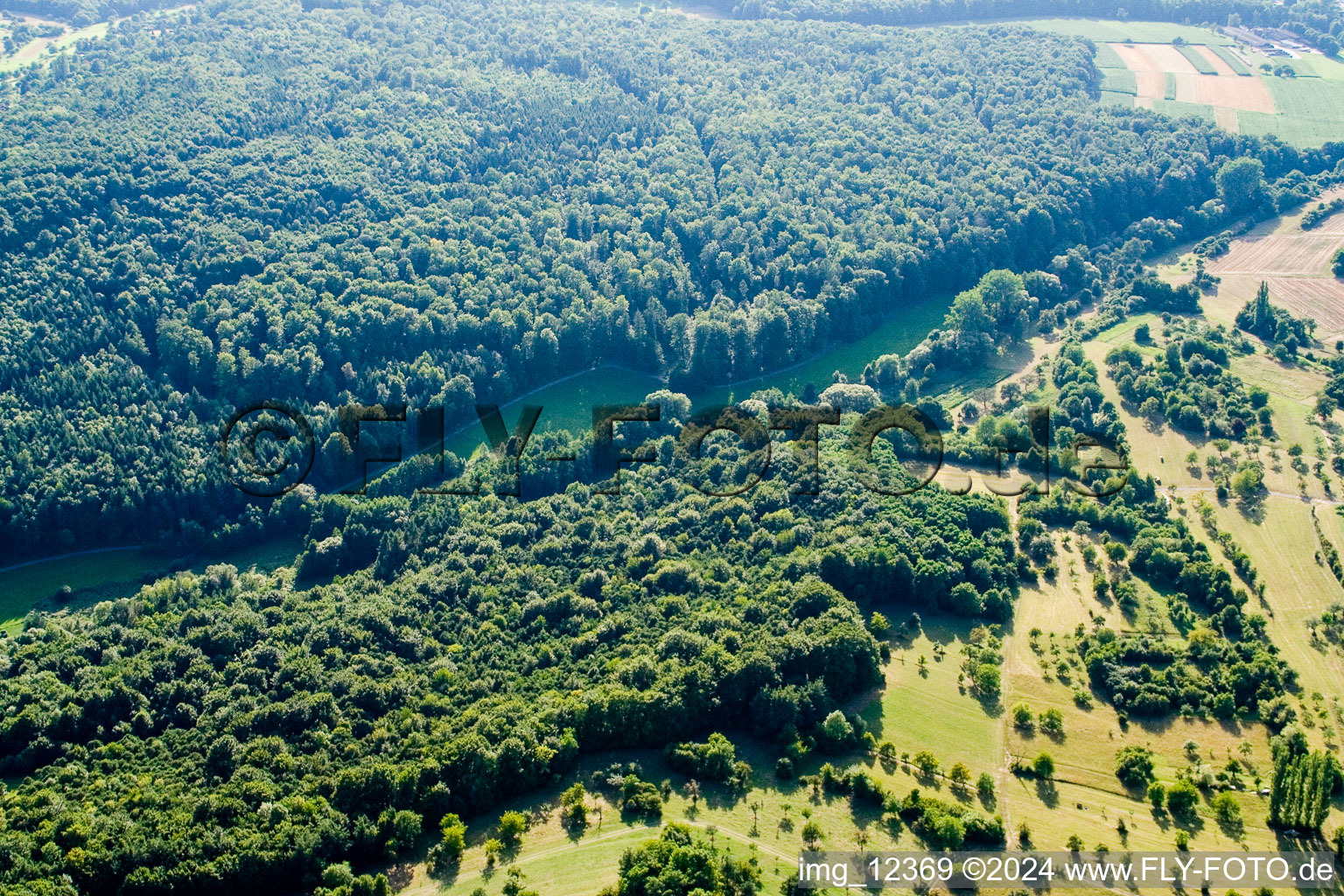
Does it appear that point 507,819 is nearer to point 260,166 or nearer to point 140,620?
point 140,620

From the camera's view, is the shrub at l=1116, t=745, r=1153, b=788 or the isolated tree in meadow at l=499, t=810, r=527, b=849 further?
the shrub at l=1116, t=745, r=1153, b=788

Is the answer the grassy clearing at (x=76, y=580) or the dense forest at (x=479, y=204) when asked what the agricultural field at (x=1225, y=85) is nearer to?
the dense forest at (x=479, y=204)

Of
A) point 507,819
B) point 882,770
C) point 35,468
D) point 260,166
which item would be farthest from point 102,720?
point 260,166

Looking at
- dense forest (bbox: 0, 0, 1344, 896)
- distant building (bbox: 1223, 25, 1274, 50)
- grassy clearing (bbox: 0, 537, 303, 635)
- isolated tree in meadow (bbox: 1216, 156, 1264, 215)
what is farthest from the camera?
distant building (bbox: 1223, 25, 1274, 50)

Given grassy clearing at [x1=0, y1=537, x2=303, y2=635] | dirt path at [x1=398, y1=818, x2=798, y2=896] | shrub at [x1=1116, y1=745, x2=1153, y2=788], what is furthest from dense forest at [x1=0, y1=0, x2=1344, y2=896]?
shrub at [x1=1116, y1=745, x2=1153, y2=788]

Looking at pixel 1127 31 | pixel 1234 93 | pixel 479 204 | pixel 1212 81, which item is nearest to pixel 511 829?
pixel 479 204

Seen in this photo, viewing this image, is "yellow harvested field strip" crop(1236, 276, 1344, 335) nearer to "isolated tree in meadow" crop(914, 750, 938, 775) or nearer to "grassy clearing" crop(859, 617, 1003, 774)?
"grassy clearing" crop(859, 617, 1003, 774)
